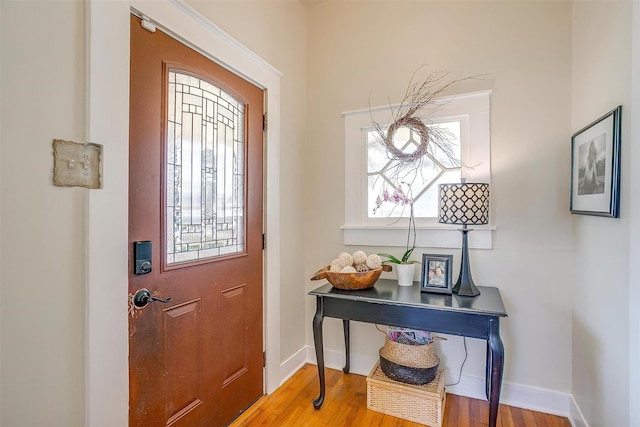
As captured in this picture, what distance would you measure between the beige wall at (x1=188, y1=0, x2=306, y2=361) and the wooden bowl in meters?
0.47

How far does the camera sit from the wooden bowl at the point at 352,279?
→ 1.89m

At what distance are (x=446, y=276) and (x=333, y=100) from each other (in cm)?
154

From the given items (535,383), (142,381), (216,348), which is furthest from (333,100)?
(535,383)

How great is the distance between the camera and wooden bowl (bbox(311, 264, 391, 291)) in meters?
1.89

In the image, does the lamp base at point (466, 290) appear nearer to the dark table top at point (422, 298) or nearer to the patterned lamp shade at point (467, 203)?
the dark table top at point (422, 298)

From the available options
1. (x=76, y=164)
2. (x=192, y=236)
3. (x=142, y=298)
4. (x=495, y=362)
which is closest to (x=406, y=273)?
(x=495, y=362)

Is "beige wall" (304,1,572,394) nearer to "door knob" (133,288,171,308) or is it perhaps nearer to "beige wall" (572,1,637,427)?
"beige wall" (572,1,637,427)

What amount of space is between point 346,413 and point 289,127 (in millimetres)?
1938

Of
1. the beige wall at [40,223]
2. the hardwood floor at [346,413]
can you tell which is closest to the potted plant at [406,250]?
the hardwood floor at [346,413]

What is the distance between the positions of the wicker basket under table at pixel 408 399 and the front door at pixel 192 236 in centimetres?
74

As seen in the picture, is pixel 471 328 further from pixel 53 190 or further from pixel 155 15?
pixel 155 15

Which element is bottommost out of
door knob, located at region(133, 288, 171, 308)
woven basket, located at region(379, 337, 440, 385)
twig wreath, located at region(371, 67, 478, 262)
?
woven basket, located at region(379, 337, 440, 385)

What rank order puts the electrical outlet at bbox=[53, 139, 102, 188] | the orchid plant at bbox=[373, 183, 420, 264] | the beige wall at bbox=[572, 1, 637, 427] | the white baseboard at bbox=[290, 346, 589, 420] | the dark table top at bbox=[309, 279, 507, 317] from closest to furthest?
the electrical outlet at bbox=[53, 139, 102, 188] → the beige wall at bbox=[572, 1, 637, 427] → the dark table top at bbox=[309, 279, 507, 317] → the white baseboard at bbox=[290, 346, 589, 420] → the orchid plant at bbox=[373, 183, 420, 264]

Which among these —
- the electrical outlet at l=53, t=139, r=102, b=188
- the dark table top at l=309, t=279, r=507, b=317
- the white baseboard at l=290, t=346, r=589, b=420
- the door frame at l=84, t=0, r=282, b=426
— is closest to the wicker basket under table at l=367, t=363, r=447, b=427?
the white baseboard at l=290, t=346, r=589, b=420
